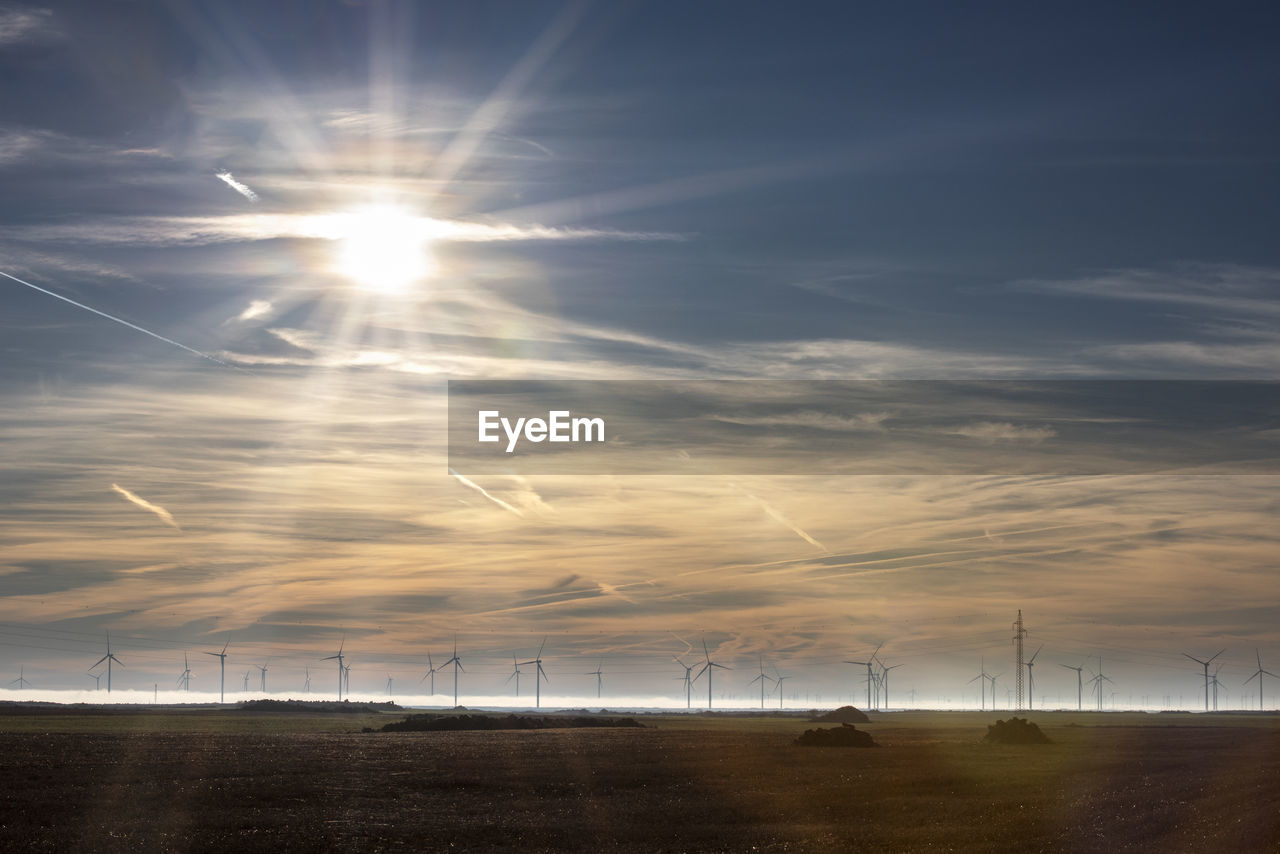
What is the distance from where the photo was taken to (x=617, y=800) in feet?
221

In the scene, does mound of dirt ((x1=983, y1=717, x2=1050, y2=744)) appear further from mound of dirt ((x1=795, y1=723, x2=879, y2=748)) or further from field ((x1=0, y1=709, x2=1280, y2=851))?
field ((x1=0, y1=709, x2=1280, y2=851))

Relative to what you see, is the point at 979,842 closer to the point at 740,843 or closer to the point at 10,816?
the point at 740,843

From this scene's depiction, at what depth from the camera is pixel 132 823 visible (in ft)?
175

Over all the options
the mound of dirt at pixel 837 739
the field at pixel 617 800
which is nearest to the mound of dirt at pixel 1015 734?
the mound of dirt at pixel 837 739

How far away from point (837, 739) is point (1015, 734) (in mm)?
24672

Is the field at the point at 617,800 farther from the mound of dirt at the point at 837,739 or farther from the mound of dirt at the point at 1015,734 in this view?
the mound of dirt at the point at 1015,734

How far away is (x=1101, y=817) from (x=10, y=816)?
→ 49559 millimetres

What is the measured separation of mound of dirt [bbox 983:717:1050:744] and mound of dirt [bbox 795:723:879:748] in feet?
57.1

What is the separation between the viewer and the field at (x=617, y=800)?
49.4 metres

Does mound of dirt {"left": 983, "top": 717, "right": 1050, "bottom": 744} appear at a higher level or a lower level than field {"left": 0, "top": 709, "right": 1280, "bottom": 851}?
lower

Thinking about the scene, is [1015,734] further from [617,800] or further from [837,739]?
[617,800]

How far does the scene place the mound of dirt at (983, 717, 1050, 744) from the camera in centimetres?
14475

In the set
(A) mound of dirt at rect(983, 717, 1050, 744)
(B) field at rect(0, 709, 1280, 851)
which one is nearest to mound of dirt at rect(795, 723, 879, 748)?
(A) mound of dirt at rect(983, 717, 1050, 744)

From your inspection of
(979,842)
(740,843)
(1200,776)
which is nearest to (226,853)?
(740,843)
